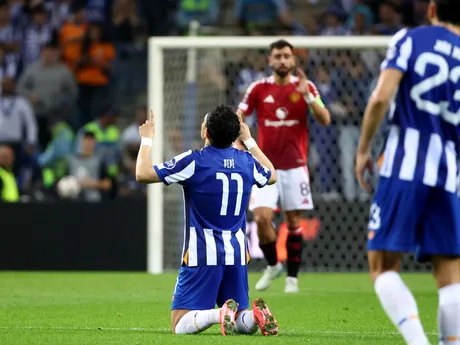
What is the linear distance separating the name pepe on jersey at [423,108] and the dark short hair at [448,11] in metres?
0.05

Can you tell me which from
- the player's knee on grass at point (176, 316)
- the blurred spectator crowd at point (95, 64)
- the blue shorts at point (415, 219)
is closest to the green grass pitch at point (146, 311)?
the player's knee on grass at point (176, 316)

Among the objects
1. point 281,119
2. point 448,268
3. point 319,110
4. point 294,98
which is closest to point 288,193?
point 281,119

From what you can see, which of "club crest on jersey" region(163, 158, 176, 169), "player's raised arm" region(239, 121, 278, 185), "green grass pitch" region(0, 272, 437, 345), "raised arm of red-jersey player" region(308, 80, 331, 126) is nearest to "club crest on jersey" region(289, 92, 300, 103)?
"raised arm of red-jersey player" region(308, 80, 331, 126)

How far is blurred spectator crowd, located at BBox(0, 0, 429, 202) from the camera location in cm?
1661

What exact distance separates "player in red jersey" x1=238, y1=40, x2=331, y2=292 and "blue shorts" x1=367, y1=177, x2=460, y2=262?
5.60 metres

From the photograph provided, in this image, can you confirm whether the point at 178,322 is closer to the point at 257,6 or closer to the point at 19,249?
the point at 19,249

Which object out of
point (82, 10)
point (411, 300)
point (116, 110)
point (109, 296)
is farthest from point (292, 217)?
point (82, 10)

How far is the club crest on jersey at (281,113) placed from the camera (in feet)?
36.1

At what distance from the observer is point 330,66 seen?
1459 cm

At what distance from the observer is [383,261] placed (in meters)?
5.33

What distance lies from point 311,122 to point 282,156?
3511 millimetres

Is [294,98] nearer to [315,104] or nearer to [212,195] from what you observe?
[315,104]

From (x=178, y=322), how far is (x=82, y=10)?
12.6 meters

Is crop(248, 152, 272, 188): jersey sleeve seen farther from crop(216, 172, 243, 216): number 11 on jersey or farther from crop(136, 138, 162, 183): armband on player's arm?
crop(136, 138, 162, 183): armband on player's arm
